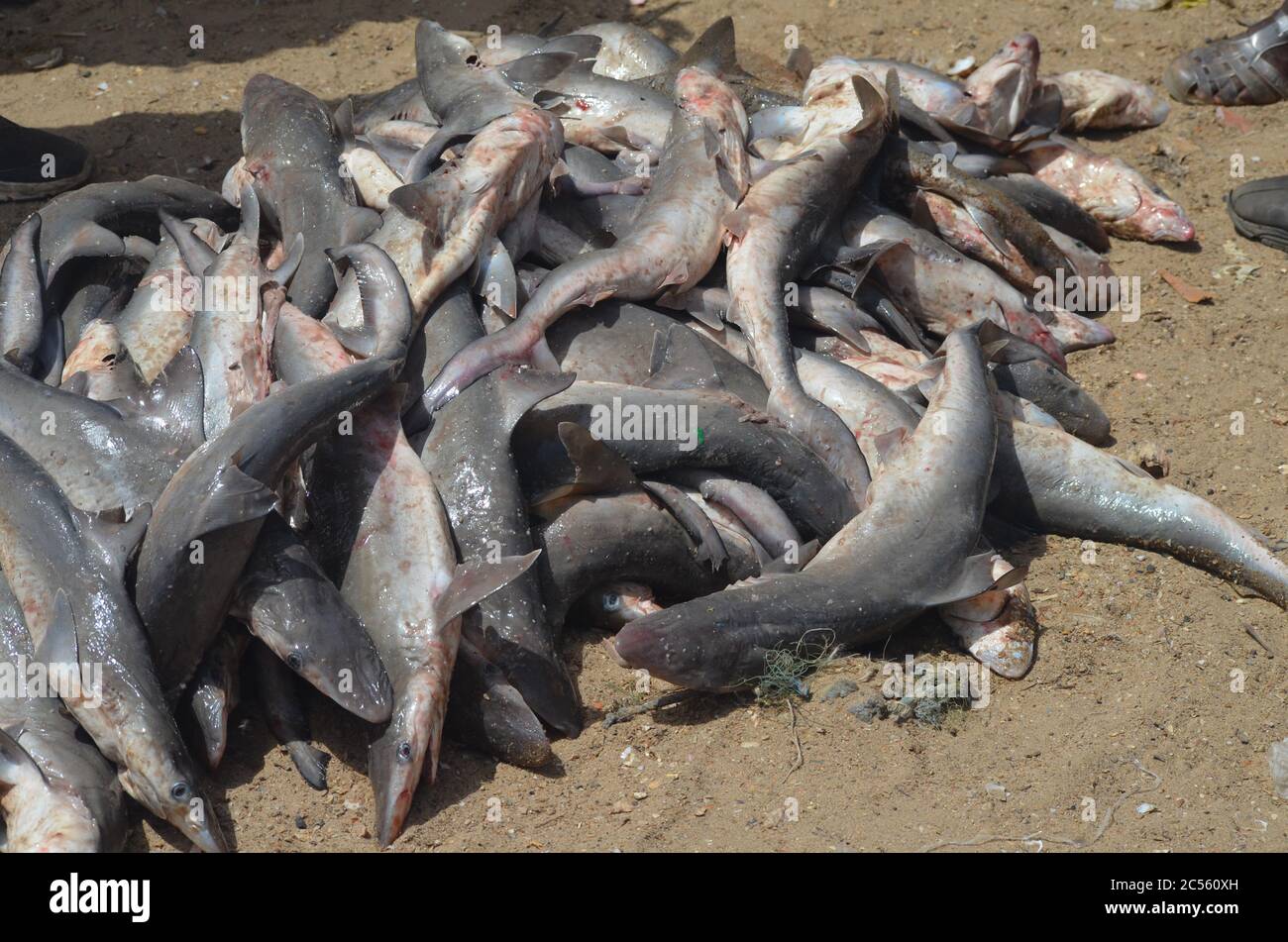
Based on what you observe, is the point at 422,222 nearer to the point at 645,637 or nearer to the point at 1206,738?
the point at 645,637

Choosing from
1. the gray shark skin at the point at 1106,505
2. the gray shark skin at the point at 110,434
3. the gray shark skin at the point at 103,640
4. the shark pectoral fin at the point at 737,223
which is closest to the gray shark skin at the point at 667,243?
the shark pectoral fin at the point at 737,223

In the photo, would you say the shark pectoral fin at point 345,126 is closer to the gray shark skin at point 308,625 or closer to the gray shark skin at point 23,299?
the gray shark skin at point 23,299

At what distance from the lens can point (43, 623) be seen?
11.9 ft

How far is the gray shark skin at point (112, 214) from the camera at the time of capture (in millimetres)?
5328

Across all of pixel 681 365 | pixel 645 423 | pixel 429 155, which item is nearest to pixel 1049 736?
pixel 645 423

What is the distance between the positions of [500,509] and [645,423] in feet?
2.29

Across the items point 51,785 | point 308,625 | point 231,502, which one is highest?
point 231,502

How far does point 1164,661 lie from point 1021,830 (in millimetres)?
1125

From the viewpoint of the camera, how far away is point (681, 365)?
4.88m

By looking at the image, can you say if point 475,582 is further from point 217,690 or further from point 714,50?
point 714,50

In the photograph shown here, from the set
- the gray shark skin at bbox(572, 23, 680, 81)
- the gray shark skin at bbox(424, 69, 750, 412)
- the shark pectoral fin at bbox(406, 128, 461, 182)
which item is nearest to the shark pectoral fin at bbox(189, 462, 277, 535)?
the gray shark skin at bbox(424, 69, 750, 412)

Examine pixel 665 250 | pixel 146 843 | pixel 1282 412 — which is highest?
pixel 665 250

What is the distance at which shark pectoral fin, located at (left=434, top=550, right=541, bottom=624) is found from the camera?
3824mm
